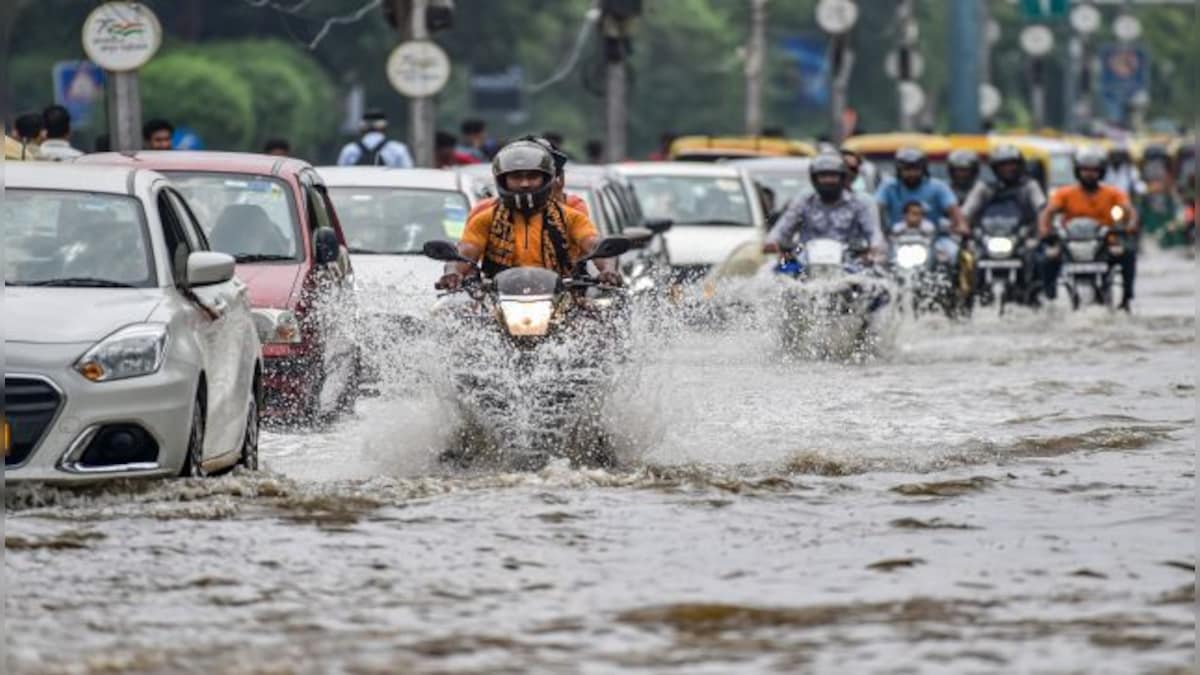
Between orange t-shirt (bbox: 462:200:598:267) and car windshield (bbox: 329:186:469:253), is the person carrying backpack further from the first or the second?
orange t-shirt (bbox: 462:200:598:267)

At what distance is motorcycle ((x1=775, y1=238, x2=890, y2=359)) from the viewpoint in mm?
23969

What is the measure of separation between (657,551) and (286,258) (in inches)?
284

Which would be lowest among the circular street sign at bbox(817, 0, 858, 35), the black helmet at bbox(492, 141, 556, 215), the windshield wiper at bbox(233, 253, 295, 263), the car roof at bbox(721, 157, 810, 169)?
the car roof at bbox(721, 157, 810, 169)

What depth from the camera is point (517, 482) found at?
1380 cm

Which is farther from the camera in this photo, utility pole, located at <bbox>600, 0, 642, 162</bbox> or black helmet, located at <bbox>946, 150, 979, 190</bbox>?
utility pole, located at <bbox>600, 0, 642, 162</bbox>

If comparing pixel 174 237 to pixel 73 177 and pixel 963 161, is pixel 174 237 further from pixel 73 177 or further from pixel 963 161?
pixel 963 161

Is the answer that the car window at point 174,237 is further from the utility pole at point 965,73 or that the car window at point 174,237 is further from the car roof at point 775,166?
the utility pole at point 965,73

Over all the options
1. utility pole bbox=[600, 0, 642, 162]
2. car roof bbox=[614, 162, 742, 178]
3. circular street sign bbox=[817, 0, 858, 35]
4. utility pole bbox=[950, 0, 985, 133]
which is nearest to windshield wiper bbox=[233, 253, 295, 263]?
car roof bbox=[614, 162, 742, 178]

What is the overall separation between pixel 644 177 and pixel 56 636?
2167cm

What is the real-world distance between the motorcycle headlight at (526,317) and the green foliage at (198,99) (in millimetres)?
46590

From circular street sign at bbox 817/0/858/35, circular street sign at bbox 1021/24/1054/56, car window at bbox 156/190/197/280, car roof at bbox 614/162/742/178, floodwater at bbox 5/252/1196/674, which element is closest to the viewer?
floodwater at bbox 5/252/1196/674

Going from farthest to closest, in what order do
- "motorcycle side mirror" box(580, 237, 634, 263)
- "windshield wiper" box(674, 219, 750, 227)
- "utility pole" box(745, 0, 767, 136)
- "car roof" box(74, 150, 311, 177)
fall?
"utility pole" box(745, 0, 767, 136), "windshield wiper" box(674, 219, 750, 227), "car roof" box(74, 150, 311, 177), "motorcycle side mirror" box(580, 237, 634, 263)

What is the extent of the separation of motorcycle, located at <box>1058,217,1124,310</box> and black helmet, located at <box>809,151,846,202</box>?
6.31 meters

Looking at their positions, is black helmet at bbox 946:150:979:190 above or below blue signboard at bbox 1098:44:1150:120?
above
